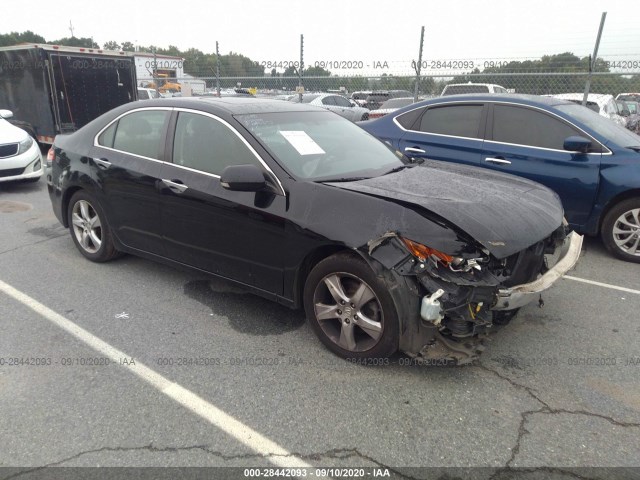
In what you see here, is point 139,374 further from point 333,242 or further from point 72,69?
point 72,69

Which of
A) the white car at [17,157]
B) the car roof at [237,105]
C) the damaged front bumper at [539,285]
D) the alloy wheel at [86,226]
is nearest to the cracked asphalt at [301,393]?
the damaged front bumper at [539,285]

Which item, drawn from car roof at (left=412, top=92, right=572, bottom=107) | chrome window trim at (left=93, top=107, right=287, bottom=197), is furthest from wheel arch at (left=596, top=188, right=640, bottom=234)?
chrome window trim at (left=93, top=107, right=287, bottom=197)

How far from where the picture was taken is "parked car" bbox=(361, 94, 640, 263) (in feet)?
16.0

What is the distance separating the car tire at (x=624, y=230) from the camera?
4855 mm

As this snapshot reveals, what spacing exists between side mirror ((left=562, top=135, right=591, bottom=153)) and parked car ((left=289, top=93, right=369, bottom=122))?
11.1 meters

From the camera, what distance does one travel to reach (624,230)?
4953 millimetres

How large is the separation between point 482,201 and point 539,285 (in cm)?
63

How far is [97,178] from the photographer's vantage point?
14.4 feet

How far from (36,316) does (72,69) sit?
8.91 meters

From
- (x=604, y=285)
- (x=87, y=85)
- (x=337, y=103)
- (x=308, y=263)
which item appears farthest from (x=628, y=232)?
(x=337, y=103)

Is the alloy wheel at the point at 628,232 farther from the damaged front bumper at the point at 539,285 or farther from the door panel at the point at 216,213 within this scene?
the door panel at the point at 216,213

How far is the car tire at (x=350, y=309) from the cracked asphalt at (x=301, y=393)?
15 centimetres

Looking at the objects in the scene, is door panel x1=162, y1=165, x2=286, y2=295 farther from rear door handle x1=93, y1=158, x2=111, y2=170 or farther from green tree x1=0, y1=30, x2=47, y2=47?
green tree x1=0, y1=30, x2=47, y2=47

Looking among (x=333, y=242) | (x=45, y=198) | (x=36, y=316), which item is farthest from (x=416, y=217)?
(x=45, y=198)
